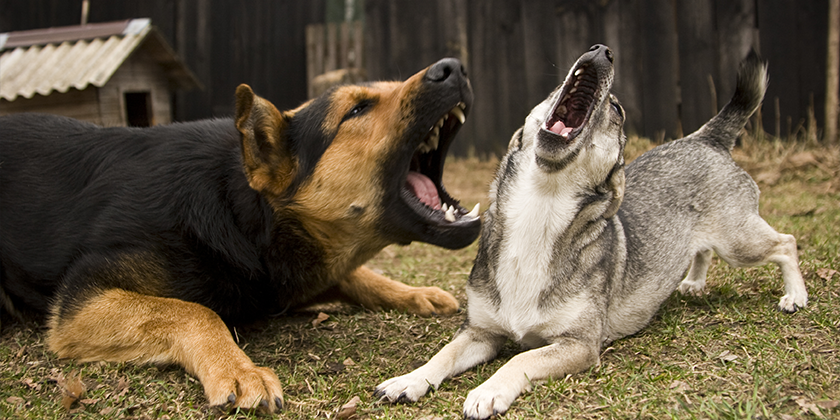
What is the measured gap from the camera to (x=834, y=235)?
17.1ft

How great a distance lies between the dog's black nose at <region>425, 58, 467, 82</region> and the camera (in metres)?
3.40

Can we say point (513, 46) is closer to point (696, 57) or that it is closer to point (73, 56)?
point (696, 57)

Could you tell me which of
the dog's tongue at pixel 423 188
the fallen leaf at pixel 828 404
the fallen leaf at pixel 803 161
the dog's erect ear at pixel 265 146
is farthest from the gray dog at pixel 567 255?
the fallen leaf at pixel 803 161

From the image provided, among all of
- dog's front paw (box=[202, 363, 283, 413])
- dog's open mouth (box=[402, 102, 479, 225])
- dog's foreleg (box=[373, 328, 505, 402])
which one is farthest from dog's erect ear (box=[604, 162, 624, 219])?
dog's front paw (box=[202, 363, 283, 413])

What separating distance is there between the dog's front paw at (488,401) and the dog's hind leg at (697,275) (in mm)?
2031

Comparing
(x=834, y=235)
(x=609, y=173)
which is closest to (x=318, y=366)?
A: (x=609, y=173)

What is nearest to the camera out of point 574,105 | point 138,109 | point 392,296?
point 574,105

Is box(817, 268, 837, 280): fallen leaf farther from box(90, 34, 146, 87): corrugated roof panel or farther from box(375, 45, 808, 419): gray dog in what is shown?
box(90, 34, 146, 87): corrugated roof panel

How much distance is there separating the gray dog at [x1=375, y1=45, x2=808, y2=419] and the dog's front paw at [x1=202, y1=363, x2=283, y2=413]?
0.49 metres

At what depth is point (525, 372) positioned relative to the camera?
2887 mm

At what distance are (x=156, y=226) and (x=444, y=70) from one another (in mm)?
1807

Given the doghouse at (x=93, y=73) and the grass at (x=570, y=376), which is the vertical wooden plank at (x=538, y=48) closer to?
the doghouse at (x=93, y=73)

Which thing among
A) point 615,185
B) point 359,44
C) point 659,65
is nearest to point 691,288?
point 615,185

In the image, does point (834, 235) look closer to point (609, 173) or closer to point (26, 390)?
point (609, 173)
